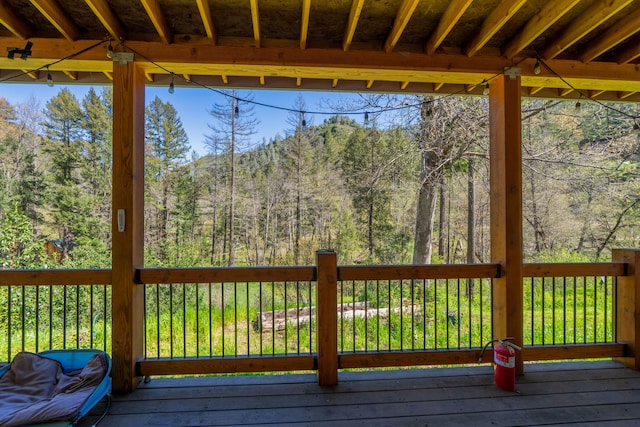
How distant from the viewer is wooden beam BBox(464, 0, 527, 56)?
72.8 inches

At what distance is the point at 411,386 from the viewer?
2.27 meters

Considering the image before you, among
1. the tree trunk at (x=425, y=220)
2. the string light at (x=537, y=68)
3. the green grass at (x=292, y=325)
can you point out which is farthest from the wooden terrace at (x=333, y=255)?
the tree trunk at (x=425, y=220)

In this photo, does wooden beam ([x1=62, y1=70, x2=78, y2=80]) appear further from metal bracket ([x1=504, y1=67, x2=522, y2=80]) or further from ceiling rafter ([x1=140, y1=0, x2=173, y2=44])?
metal bracket ([x1=504, y1=67, x2=522, y2=80])

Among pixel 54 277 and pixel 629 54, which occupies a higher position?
pixel 629 54

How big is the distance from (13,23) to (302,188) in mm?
8315

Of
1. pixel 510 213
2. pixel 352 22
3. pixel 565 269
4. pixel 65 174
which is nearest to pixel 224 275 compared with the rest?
pixel 352 22

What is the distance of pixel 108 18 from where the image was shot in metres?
1.98

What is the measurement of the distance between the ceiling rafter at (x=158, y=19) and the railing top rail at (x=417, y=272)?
220 cm

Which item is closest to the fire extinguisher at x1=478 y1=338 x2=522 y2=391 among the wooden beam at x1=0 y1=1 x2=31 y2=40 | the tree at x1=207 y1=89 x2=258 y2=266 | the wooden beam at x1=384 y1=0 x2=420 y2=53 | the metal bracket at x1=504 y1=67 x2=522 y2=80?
the metal bracket at x1=504 y1=67 x2=522 y2=80

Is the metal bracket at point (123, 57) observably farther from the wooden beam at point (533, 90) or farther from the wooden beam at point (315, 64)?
the wooden beam at point (533, 90)

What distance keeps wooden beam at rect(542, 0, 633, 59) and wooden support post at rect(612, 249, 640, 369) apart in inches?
74.1

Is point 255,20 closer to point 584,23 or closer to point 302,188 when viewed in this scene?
point 584,23

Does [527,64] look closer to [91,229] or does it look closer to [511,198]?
[511,198]

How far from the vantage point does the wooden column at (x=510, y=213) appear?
2.42m
